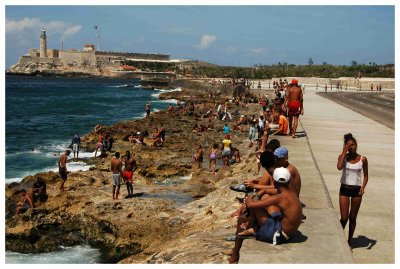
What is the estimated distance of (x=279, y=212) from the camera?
5.27 metres

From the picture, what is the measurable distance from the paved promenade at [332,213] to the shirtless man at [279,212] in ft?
0.43

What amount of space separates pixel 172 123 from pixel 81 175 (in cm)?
1606

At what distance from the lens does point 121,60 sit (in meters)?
184

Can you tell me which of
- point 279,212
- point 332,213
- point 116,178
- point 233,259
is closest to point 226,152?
point 116,178

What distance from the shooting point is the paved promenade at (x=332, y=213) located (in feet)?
16.9

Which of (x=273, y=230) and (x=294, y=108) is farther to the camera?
(x=294, y=108)

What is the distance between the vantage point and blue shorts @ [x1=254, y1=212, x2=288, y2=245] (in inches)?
207

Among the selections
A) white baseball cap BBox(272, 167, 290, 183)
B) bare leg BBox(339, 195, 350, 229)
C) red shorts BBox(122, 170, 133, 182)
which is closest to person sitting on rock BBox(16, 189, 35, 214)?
red shorts BBox(122, 170, 133, 182)

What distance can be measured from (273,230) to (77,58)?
168 meters

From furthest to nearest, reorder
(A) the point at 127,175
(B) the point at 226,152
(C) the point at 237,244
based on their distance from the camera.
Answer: (B) the point at 226,152 → (A) the point at 127,175 → (C) the point at 237,244

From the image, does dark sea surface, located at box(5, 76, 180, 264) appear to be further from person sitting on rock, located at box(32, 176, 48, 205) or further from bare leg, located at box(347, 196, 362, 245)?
bare leg, located at box(347, 196, 362, 245)

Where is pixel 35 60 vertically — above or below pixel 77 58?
below

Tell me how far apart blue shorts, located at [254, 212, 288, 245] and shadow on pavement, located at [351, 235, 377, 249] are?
1.71m

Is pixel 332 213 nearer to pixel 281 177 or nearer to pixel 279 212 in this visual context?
pixel 279 212
